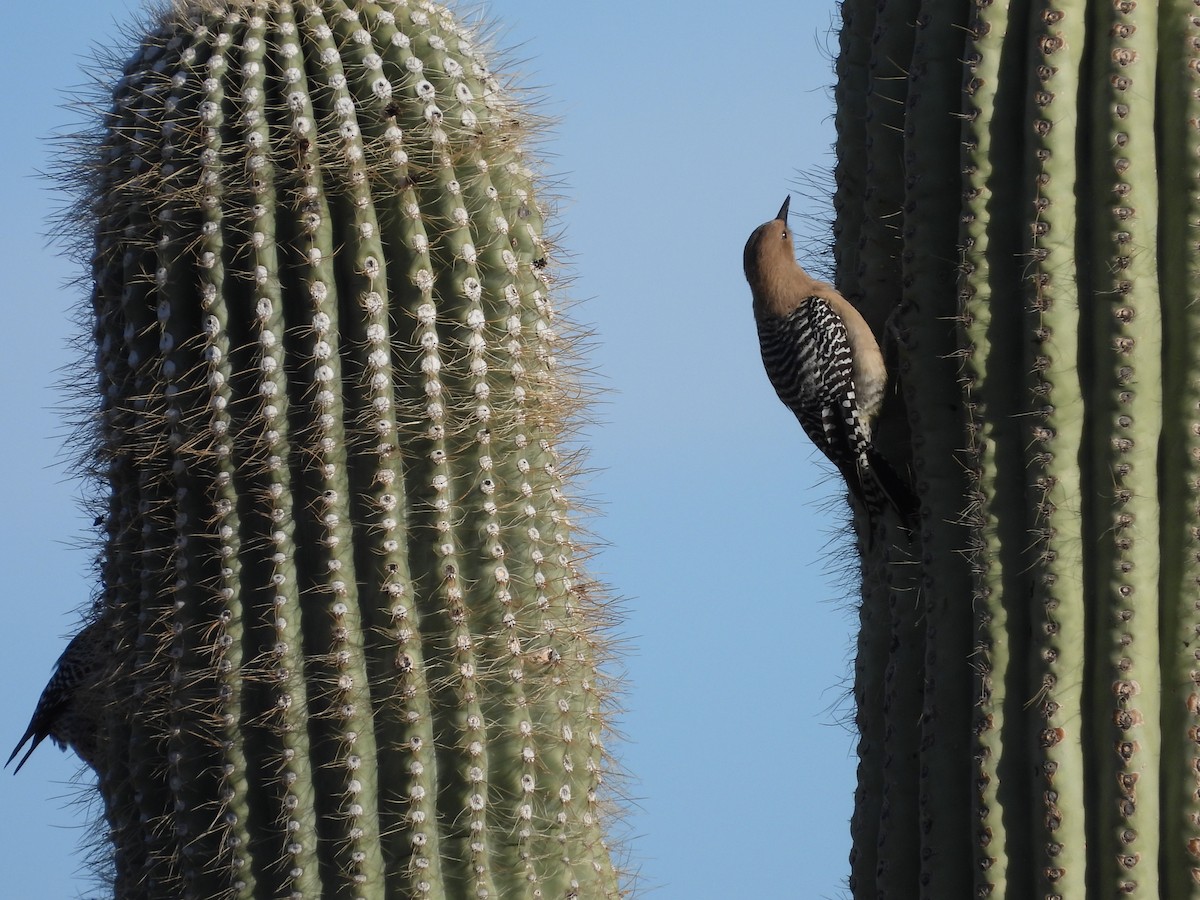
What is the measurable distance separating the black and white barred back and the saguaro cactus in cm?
69

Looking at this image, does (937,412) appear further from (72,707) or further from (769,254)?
(72,707)

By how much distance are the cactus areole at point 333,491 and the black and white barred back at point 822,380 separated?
78cm

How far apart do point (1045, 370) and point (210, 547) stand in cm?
239

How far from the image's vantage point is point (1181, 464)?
3115 millimetres

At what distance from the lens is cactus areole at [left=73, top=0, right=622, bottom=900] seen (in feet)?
14.1

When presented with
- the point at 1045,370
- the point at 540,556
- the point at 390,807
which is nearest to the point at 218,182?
the point at 540,556

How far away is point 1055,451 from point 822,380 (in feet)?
5.02

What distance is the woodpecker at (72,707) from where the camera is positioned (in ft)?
16.6

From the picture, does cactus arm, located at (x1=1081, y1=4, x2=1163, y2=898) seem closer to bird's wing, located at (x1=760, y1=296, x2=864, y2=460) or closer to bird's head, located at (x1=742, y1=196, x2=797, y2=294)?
bird's wing, located at (x1=760, y1=296, x2=864, y2=460)

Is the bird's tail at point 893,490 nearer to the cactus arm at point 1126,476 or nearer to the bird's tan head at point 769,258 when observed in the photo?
the cactus arm at point 1126,476

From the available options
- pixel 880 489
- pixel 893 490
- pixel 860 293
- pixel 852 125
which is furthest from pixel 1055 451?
pixel 852 125

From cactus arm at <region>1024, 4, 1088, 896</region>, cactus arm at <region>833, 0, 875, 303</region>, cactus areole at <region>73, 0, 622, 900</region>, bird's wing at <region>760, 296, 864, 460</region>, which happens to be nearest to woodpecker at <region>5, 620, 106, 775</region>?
cactus areole at <region>73, 0, 622, 900</region>

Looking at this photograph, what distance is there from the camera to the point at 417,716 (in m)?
4.29

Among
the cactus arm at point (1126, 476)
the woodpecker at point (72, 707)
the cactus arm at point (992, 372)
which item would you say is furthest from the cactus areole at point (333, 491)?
the cactus arm at point (1126, 476)
